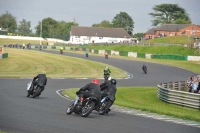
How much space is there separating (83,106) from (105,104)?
1.32 metres

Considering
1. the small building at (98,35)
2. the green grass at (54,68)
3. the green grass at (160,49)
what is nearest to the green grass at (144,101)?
the green grass at (54,68)

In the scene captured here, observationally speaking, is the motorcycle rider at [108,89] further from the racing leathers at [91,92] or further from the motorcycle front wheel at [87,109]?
the motorcycle front wheel at [87,109]

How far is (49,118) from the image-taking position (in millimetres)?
13953

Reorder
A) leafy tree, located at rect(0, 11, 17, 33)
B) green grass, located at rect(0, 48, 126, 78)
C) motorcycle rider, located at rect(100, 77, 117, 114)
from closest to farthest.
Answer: motorcycle rider, located at rect(100, 77, 117, 114), leafy tree, located at rect(0, 11, 17, 33), green grass, located at rect(0, 48, 126, 78)

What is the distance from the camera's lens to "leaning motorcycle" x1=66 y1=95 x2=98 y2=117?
1509 cm

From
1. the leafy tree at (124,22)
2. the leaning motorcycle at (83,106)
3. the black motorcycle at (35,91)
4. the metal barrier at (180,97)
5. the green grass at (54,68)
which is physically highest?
the leafy tree at (124,22)

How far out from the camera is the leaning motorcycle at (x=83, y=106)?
15.1 metres

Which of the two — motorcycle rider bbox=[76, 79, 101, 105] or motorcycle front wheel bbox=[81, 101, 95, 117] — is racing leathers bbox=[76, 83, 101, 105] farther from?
motorcycle front wheel bbox=[81, 101, 95, 117]

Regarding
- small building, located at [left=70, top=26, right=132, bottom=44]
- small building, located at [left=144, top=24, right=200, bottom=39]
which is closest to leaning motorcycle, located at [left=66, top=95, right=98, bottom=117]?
small building, located at [left=144, top=24, right=200, bottom=39]

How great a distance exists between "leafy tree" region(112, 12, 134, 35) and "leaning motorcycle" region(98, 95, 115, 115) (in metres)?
173

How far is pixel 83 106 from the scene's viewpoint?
50.3 feet

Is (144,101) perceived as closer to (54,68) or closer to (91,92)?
(91,92)

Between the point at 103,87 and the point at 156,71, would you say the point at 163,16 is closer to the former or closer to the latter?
the point at 156,71

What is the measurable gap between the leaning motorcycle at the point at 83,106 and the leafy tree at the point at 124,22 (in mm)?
173748
